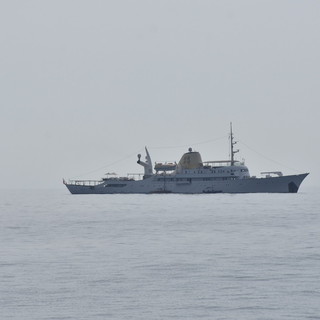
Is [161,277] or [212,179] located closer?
[161,277]

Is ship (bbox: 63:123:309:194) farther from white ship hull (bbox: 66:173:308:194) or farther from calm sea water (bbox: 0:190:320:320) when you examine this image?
calm sea water (bbox: 0:190:320:320)

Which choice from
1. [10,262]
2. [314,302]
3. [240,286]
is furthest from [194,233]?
[314,302]

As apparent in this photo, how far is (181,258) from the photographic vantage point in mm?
46250

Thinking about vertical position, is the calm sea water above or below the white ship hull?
below

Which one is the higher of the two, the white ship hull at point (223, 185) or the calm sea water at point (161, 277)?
the white ship hull at point (223, 185)

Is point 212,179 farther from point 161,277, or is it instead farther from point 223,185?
point 161,277

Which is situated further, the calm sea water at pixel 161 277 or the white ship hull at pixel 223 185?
the white ship hull at pixel 223 185

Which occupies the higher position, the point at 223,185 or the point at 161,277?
the point at 223,185

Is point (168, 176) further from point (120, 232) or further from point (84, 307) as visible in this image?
point (84, 307)

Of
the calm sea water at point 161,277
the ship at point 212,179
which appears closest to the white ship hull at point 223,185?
the ship at point 212,179

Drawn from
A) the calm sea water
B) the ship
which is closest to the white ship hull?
the ship

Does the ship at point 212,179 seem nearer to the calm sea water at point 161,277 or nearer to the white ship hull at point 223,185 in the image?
the white ship hull at point 223,185

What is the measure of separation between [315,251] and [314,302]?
18.8 meters

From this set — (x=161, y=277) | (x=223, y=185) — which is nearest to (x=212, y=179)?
(x=223, y=185)
